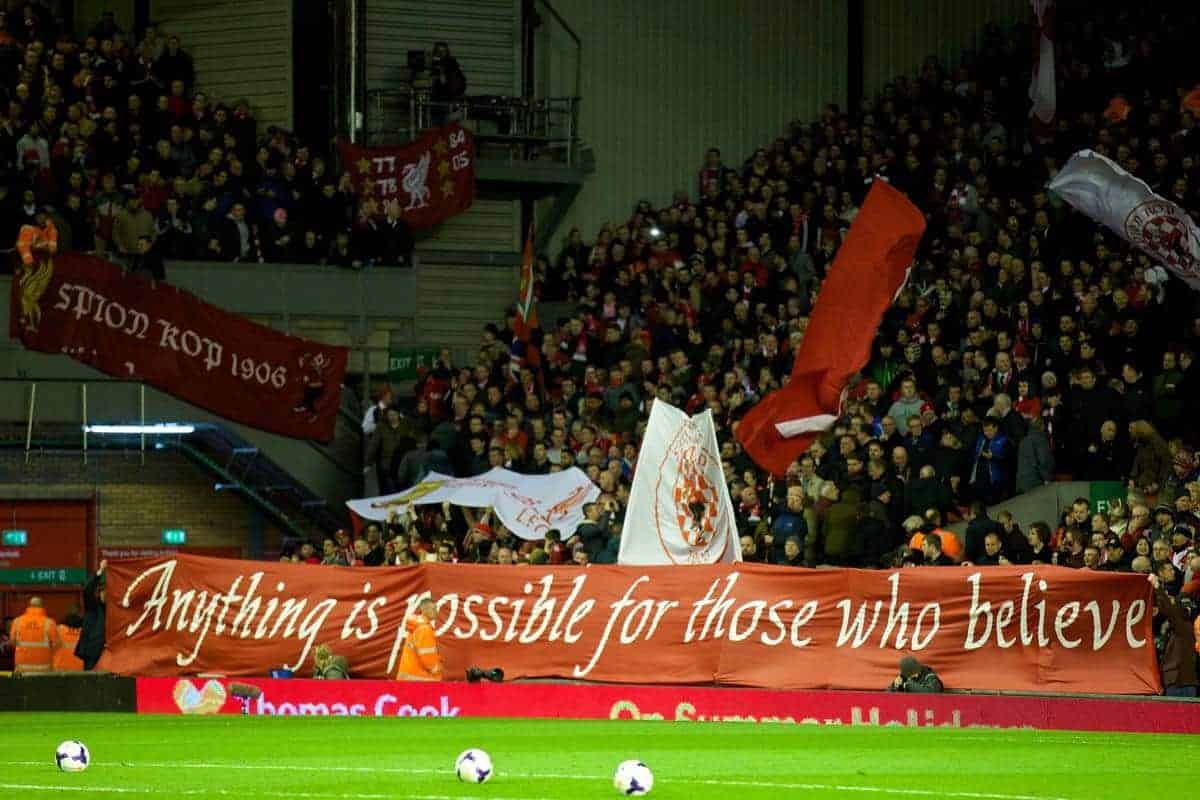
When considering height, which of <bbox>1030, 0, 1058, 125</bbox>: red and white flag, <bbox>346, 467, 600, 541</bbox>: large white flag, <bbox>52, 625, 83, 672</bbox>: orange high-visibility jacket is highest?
<bbox>1030, 0, 1058, 125</bbox>: red and white flag

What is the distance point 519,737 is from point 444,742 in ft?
2.67

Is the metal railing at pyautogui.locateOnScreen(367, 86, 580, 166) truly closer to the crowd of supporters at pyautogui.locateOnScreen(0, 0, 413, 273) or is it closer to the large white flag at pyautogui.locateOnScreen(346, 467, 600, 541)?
the crowd of supporters at pyautogui.locateOnScreen(0, 0, 413, 273)

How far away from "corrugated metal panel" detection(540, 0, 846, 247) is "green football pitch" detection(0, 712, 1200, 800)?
19059 millimetres

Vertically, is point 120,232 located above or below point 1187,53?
below

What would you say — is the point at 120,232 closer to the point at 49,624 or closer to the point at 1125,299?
the point at 49,624

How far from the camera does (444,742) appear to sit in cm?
1762

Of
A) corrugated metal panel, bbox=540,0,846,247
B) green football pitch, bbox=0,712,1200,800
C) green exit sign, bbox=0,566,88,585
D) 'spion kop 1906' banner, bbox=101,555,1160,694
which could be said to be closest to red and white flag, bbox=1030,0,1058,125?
corrugated metal panel, bbox=540,0,846,247

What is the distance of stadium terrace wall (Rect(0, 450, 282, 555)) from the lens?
31.6 m

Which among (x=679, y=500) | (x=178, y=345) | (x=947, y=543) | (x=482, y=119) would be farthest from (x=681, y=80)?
(x=947, y=543)

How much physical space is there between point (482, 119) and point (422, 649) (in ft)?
50.2

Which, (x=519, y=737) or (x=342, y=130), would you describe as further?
(x=342, y=130)

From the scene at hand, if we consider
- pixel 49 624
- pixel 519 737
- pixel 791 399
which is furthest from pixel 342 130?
pixel 519 737

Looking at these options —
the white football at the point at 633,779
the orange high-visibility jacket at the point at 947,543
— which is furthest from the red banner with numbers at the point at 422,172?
the white football at the point at 633,779

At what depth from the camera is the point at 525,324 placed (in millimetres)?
33000
